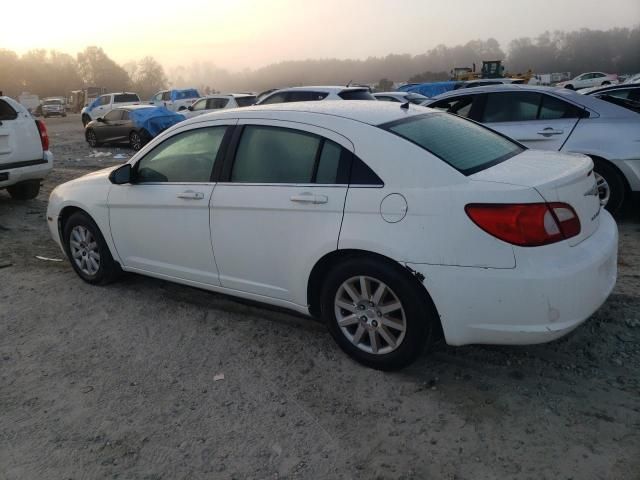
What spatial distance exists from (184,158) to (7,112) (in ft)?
16.8

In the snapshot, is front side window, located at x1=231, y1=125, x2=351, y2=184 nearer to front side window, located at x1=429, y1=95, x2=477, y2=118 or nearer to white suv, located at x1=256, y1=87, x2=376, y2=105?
front side window, located at x1=429, y1=95, x2=477, y2=118

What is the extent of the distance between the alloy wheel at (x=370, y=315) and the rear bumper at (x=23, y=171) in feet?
20.4

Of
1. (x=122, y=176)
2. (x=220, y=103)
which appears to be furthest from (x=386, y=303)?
(x=220, y=103)

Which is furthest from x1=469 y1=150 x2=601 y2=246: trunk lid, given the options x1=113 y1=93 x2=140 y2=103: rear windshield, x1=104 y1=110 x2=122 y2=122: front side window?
x1=113 y1=93 x2=140 y2=103: rear windshield

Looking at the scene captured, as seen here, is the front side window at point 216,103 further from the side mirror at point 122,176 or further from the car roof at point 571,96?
the side mirror at point 122,176

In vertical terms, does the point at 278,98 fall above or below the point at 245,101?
above

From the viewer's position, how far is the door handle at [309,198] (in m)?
3.21

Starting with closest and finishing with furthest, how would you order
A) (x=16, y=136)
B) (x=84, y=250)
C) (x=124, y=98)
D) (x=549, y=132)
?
(x=84, y=250) < (x=549, y=132) < (x=16, y=136) < (x=124, y=98)

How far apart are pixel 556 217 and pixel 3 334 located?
392 cm

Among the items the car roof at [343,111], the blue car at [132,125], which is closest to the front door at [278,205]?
the car roof at [343,111]

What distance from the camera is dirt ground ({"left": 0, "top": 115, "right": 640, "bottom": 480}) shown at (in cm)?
254

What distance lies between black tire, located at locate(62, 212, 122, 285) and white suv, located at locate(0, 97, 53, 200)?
329 cm

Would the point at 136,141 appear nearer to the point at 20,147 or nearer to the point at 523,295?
the point at 20,147

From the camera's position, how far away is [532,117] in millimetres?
6438
